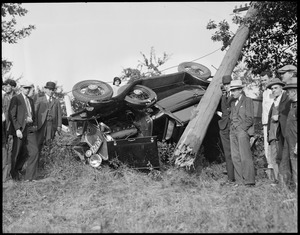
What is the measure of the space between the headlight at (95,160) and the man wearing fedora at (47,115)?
97cm

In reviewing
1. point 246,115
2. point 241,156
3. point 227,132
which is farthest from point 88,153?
point 246,115

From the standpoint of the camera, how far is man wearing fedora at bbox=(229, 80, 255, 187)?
23.1 feet

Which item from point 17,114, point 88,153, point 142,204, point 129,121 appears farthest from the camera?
point 129,121

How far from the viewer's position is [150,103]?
26.8 ft

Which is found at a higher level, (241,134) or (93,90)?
(93,90)

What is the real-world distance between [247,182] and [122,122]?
2.75m

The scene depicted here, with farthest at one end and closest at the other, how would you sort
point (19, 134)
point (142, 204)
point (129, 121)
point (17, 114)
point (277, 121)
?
point (129, 121) → point (17, 114) → point (19, 134) → point (277, 121) → point (142, 204)

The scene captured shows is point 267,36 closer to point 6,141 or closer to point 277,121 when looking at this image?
point 277,121

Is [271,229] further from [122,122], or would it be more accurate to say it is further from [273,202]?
[122,122]

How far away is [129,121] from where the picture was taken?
27.9 feet

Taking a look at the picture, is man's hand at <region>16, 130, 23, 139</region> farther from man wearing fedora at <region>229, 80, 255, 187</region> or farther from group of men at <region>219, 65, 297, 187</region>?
man wearing fedora at <region>229, 80, 255, 187</region>

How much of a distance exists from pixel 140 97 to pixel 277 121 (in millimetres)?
2678

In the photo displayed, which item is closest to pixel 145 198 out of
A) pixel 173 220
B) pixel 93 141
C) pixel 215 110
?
pixel 173 220

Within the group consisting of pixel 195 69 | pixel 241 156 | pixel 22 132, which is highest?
pixel 195 69
